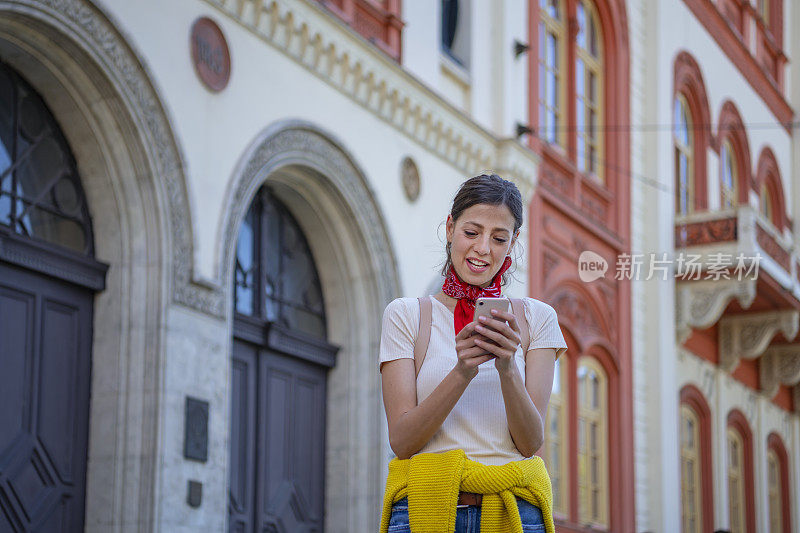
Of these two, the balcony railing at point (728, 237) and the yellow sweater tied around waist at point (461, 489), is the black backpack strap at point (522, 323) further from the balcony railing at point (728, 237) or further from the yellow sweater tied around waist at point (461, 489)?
the balcony railing at point (728, 237)

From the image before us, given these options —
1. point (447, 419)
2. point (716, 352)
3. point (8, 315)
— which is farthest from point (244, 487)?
point (716, 352)

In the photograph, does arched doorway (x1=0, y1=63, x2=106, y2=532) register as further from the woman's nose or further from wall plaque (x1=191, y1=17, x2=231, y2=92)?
the woman's nose

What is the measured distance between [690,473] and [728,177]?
5.88 metres

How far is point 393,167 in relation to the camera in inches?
487

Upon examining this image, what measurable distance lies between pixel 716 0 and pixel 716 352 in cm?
636

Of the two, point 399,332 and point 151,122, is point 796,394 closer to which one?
point 151,122

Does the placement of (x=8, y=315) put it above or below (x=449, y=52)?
below

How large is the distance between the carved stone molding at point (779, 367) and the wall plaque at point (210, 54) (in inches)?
635

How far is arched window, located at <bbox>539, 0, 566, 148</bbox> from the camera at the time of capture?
53.0 feet

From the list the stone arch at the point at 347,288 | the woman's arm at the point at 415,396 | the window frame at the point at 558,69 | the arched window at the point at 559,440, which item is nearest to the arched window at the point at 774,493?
the arched window at the point at 559,440

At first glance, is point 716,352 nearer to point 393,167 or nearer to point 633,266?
point 633,266

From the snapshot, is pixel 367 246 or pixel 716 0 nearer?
pixel 367 246

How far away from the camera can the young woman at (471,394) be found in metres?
3.43

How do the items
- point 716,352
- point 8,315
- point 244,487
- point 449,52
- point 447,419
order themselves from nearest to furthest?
point 447,419 < point 8,315 < point 244,487 < point 449,52 < point 716,352
